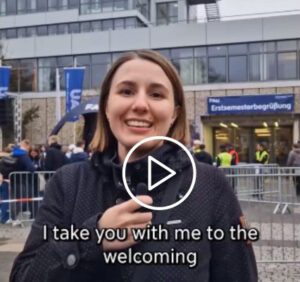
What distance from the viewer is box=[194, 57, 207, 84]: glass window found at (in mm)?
29922

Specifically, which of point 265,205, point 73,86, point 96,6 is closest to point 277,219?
point 265,205

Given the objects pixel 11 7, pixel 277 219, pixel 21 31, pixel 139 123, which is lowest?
pixel 277 219

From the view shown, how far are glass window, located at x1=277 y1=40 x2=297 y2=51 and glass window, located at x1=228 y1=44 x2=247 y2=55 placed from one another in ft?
6.36

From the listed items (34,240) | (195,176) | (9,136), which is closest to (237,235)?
(195,176)

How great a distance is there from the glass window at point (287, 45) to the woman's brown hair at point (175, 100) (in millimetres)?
28197

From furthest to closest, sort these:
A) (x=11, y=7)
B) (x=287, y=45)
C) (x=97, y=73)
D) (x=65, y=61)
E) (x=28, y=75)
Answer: (x=11, y=7) → (x=28, y=75) → (x=65, y=61) → (x=97, y=73) → (x=287, y=45)

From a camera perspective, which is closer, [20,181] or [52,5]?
[20,181]

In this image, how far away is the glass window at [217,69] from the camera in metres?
29.6

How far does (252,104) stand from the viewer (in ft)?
91.0

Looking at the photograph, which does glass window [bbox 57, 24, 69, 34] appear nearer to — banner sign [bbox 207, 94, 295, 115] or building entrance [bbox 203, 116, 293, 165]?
building entrance [bbox 203, 116, 293, 165]

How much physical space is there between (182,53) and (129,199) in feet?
96.5

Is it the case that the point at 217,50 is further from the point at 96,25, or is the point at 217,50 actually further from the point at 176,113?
the point at 176,113

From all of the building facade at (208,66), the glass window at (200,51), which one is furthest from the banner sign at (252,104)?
the glass window at (200,51)

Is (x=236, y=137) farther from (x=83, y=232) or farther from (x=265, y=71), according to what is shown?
(x=83, y=232)
